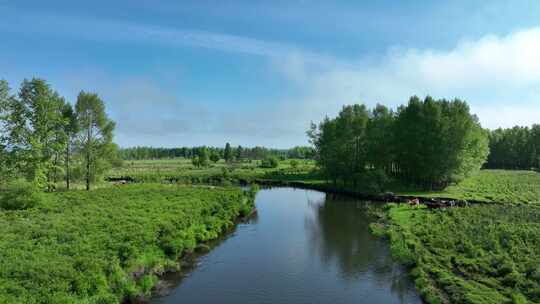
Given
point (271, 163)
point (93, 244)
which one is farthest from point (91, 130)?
point (271, 163)

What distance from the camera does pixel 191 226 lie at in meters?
30.0

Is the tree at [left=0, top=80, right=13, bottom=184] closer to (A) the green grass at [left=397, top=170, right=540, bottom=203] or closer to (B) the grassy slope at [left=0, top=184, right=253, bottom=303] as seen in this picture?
(B) the grassy slope at [left=0, top=184, right=253, bottom=303]

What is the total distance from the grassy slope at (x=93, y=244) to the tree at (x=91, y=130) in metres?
16.9

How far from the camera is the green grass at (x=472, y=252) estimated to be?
1795 cm

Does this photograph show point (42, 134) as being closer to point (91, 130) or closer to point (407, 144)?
point (91, 130)

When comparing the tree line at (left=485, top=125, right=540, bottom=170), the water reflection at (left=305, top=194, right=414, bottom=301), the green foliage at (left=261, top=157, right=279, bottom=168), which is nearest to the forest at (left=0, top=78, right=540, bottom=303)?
the water reflection at (left=305, top=194, right=414, bottom=301)

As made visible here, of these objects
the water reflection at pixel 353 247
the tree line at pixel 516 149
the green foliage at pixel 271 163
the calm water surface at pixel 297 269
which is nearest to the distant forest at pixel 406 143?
the water reflection at pixel 353 247

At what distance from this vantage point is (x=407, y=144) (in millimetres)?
60875

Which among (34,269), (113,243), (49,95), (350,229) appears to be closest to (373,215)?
(350,229)

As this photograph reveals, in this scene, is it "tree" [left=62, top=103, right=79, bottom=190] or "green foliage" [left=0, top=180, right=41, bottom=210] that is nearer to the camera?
"green foliage" [left=0, top=180, right=41, bottom=210]

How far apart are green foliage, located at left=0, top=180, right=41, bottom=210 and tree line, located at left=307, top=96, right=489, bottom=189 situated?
48752 millimetres

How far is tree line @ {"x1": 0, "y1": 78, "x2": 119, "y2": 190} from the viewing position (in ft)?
119

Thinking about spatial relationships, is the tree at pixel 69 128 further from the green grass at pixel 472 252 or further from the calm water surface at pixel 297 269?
the green grass at pixel 472 252

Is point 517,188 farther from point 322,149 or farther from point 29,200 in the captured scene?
point 29,200
